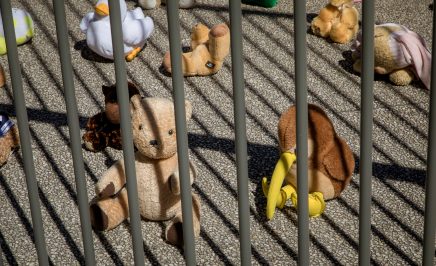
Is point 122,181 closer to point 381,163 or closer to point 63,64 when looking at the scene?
point 381,163

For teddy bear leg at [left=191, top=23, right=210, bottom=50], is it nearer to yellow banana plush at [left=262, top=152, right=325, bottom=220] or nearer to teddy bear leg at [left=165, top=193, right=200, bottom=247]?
Result: yellow banana plush at [left=262, top=152, right=325, bottom=220]

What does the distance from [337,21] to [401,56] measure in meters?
0.51

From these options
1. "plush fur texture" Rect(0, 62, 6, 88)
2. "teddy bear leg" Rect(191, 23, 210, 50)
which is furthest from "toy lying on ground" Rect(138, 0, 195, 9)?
"plush fur texture" Rect(0, 62, 6, 88)

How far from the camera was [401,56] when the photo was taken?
3545 mm

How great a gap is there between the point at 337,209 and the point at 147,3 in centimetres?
184

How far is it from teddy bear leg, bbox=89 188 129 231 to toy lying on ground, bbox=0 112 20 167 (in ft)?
1.63

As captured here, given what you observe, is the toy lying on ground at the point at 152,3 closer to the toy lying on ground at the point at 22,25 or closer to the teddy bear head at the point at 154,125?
the toy lying on ground at the point at 22,25

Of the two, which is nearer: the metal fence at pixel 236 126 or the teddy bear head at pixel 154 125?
the metal fence at pixel 236 126

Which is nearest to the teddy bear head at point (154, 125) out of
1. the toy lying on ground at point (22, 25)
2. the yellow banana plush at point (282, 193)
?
the yellow banana plush at point (282, 193)

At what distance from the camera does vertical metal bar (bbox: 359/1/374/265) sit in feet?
5.10

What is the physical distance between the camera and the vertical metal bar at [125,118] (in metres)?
1.56

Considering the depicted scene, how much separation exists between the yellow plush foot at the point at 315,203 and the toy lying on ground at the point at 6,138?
1.03m

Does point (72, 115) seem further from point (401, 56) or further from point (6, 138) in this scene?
point (401, 56)

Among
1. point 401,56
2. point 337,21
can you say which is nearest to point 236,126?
point 401,56
